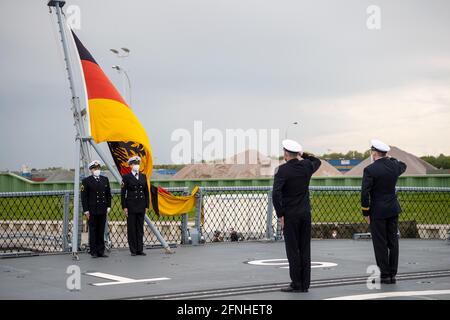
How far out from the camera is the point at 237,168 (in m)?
54.3

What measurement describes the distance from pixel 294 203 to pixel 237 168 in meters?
45.6

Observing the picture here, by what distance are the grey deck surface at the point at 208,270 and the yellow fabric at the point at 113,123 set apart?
7.27 ft

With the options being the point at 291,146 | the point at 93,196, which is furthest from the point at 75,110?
the point at 291,146

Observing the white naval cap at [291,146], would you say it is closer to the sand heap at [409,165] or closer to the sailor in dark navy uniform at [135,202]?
the sailor in dark navy uniform at [135,202]

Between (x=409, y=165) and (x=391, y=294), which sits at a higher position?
(x=391, y=294)

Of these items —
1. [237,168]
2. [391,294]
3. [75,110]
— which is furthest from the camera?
[237,168]

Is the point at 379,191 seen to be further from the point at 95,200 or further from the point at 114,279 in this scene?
the point at 95,200

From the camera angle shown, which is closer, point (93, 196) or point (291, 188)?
point (291, 188)

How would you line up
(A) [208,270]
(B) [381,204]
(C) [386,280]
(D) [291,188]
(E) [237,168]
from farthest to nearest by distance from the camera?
(E) [237,168] → (A) [208,270] → (B) [381,204] → (C) [386,280] → (D) [291,188]

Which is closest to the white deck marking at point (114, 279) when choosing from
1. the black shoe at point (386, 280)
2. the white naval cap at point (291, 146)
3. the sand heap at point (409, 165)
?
the white naval cap at point (291, 146)
